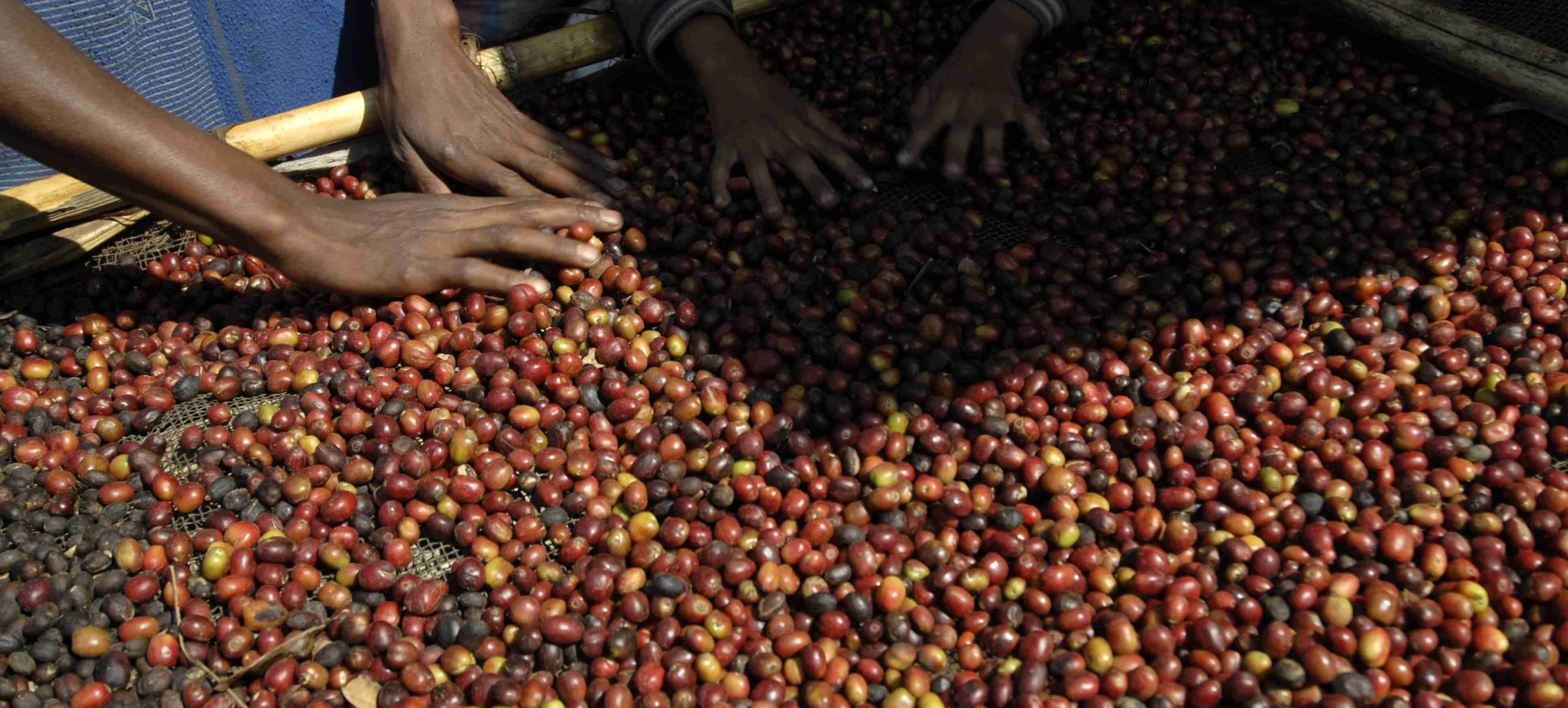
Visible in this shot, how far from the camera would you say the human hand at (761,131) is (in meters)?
3.21

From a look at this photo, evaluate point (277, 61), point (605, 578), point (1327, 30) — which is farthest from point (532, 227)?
point (1327, 30)

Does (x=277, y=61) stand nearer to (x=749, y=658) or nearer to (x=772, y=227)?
(x=772, y=227)

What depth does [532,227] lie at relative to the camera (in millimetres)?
3062

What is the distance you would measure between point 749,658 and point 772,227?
1.47 meters

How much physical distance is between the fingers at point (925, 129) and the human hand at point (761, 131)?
0.15 meters

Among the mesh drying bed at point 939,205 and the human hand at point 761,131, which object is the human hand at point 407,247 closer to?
the human hand at point 761,131

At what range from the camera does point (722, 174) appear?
10.7 ft

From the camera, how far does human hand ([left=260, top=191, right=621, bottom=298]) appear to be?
2891 mm

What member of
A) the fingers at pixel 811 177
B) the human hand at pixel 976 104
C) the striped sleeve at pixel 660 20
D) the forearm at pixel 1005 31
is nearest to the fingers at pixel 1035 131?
the human hand at pixel 976 104

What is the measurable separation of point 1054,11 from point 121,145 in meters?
3.00

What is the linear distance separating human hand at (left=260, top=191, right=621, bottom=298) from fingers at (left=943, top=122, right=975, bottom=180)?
1174 millimetres

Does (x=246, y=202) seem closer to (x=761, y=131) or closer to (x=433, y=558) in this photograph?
(x=433, y=558)

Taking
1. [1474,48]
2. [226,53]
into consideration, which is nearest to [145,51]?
[226,53]

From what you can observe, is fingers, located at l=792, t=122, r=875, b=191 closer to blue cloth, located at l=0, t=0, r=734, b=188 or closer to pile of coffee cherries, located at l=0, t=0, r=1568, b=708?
pile of coffee cherries, located at l=0, t=0, r=1568, b=708
